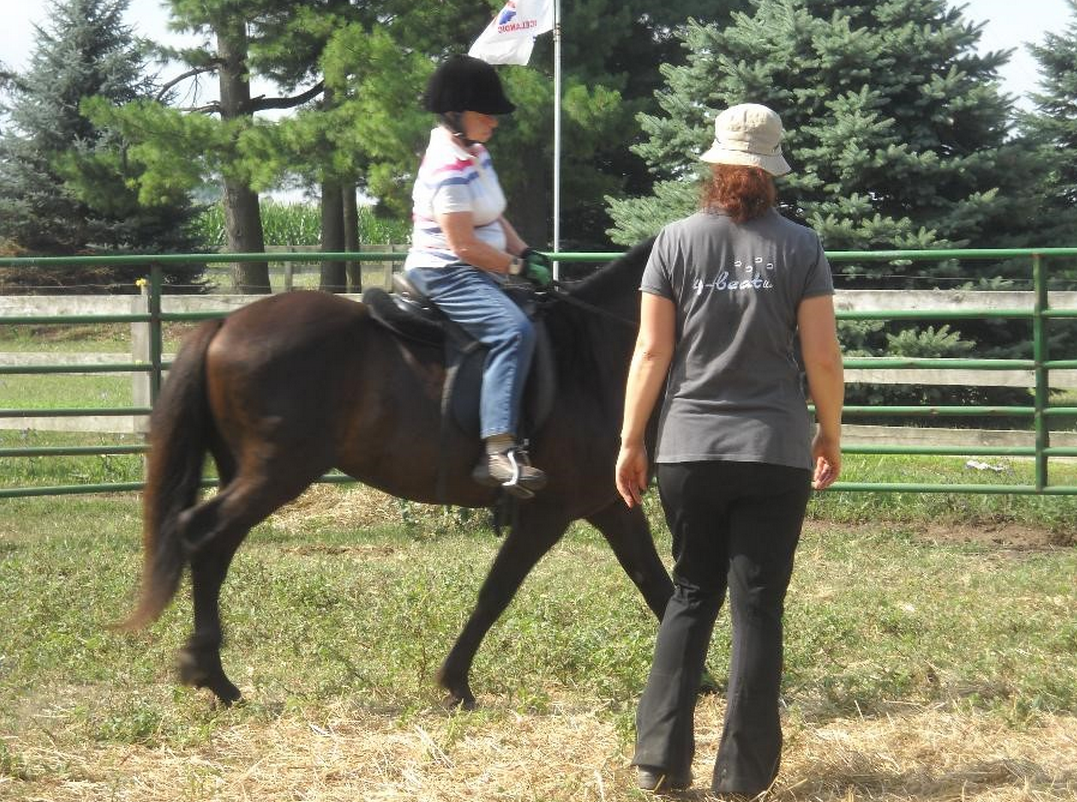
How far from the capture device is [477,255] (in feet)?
18.5

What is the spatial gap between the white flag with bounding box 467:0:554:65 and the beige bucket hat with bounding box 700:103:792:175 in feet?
39.4

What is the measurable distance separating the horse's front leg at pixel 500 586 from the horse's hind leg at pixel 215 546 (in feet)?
2.84

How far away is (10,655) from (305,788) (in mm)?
2336

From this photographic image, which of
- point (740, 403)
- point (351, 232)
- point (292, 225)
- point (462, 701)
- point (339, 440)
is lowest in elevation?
point (462, 701)

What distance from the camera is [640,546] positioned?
5875 millimetres

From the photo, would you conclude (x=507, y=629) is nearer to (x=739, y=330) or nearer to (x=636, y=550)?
(x=636, y=550)

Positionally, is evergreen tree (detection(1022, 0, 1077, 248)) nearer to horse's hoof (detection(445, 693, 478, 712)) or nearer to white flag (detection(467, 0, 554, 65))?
white flag (detection(467, 0, 554, 65))

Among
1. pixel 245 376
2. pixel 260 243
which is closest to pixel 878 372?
pixel 245 376

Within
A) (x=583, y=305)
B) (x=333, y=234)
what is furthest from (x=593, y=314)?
(x=333, y=234)

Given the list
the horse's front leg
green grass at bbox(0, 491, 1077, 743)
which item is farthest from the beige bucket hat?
green grass at bbox(0, 491, 1077, 743)

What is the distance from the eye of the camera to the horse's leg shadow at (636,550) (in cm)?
587

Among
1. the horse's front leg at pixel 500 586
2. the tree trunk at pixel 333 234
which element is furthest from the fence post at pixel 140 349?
the tree trunk at pixel 333 234

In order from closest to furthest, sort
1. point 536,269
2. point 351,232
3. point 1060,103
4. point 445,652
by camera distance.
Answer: point 536,269 < point 445,652 < point 1060,103 < point 351,232

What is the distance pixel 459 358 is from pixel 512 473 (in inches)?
21.5
